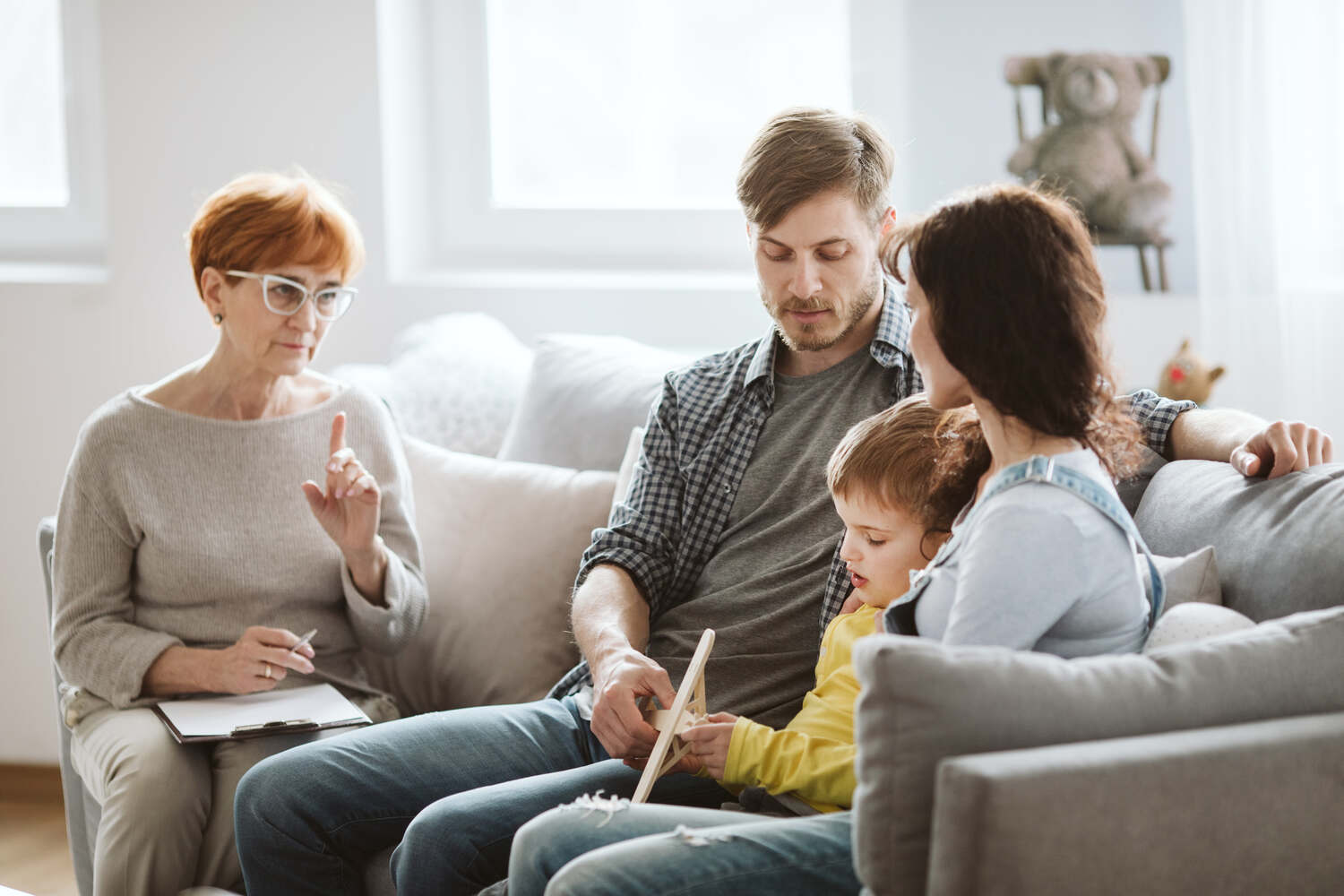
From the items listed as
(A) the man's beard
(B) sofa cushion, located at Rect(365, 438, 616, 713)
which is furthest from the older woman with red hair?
(A) the man's beard

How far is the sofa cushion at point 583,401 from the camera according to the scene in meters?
2.26

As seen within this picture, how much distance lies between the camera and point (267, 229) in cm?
202

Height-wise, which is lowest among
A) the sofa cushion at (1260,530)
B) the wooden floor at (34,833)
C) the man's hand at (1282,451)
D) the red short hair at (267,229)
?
the wooden floor at (34,833)

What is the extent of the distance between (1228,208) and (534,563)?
146 cm

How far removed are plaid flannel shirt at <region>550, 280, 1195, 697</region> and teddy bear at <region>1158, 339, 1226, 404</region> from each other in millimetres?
794

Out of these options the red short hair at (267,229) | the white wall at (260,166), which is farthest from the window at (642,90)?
the red short hair at (267,229)

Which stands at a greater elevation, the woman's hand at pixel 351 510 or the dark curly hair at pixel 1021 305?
the dark curly hair at pixel 1021 305

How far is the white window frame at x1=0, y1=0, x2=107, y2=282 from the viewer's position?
3.18 meters

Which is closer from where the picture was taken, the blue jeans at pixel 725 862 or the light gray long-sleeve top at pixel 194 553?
the blue jeans at pixel 725 862

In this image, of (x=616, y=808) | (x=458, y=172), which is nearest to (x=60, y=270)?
(x=458, y=172)

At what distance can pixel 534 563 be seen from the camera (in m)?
2.14

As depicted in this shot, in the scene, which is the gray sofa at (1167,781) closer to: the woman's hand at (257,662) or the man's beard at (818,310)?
the man's beard at (818,310)

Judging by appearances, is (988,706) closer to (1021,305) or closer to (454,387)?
(1021,305)

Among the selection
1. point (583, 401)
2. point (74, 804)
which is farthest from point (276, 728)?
point (583, 401)
